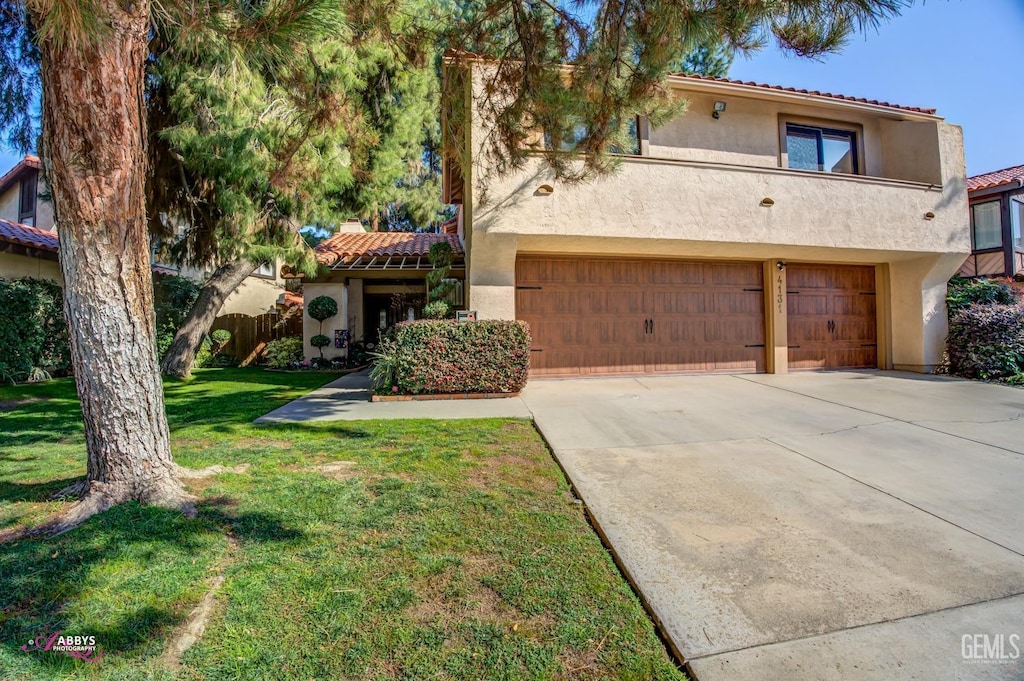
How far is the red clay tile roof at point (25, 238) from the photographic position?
10.6 metres

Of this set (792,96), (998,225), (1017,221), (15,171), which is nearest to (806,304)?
(792,96)

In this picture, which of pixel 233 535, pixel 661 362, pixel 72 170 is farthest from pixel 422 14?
pixel 661 362

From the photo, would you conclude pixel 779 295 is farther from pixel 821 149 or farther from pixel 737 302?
pixel 821 149

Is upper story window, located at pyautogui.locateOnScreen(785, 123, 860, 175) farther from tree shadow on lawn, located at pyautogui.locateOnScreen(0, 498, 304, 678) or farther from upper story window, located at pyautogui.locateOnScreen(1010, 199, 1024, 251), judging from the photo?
tree shadow on lawn, located at pyautogui.locateOnScreen(0, 498, 304, 678)

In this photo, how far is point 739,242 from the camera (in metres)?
9.07

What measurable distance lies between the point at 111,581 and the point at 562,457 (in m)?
3.33

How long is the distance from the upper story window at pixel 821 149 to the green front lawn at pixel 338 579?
1015 centimetres

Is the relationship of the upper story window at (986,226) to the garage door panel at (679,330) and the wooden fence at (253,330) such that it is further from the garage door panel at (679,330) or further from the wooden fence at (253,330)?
the wooden fence at (253,330)

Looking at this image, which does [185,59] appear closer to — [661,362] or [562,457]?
[562,457]

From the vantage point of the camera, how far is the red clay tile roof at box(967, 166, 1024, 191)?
13282 millimetres

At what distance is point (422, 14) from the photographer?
18.0 ft

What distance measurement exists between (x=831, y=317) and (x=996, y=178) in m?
8.94

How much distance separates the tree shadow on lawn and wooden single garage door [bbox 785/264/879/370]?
36.9 ft

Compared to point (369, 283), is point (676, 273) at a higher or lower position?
lower
